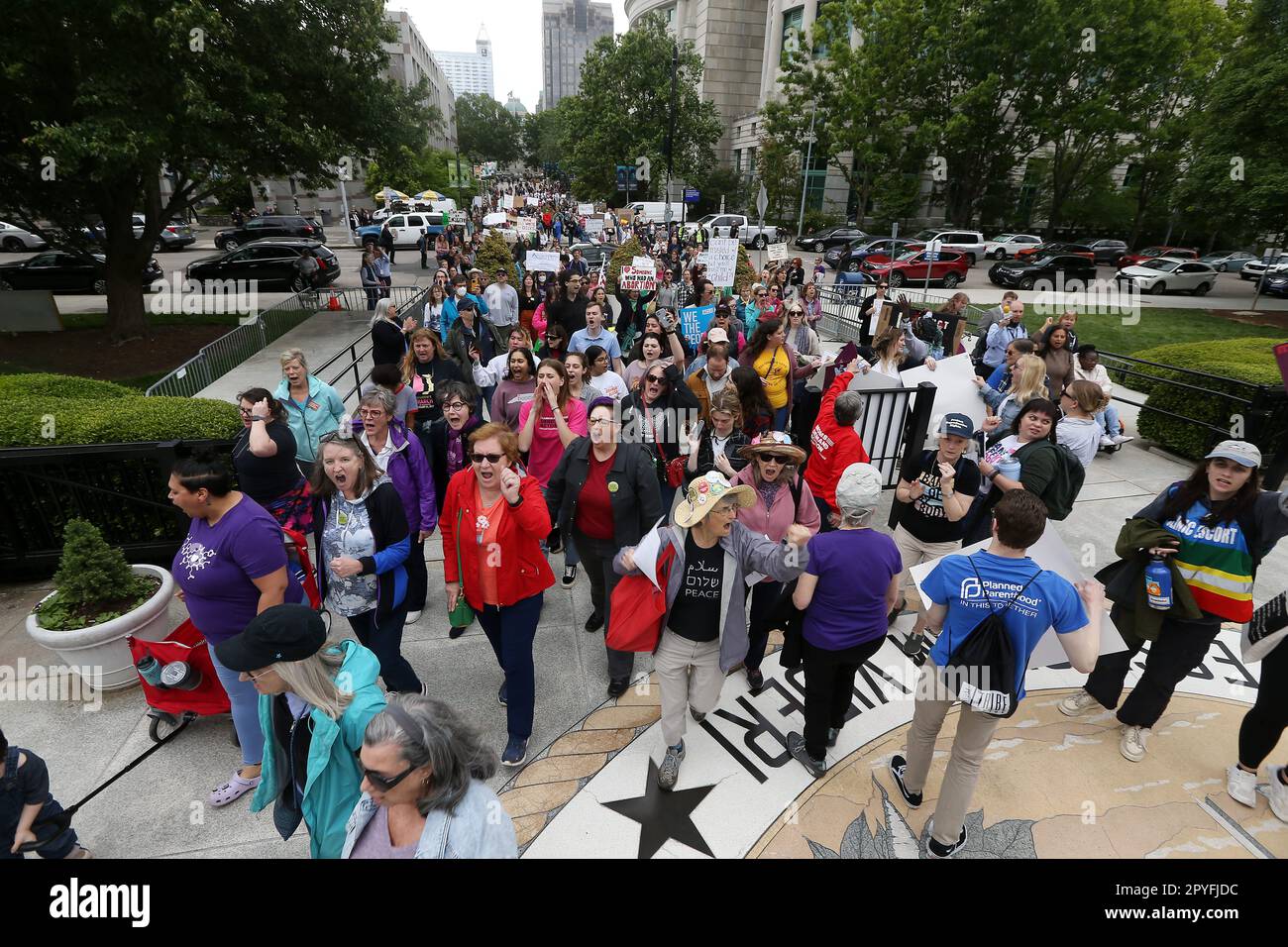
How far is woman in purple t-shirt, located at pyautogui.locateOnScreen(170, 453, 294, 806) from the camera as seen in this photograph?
2959mm

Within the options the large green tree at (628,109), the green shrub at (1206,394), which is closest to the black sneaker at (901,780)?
the green shrub at (1206,394)

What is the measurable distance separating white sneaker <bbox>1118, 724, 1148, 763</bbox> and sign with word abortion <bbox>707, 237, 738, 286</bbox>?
9099 millimetres

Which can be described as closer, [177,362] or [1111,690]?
[1111,690]

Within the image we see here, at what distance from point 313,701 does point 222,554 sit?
1.21 meters

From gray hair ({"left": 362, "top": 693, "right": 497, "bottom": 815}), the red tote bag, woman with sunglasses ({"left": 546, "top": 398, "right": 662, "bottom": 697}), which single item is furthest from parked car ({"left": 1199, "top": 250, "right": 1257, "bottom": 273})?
gray hair ({"left": 362, "top": 693, "right": 497, "bottom": 815})

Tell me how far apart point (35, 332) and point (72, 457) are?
14.4 m

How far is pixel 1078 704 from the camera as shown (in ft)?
14.0

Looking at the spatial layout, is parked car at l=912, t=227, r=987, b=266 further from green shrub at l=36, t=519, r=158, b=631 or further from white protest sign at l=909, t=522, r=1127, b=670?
green shrub at l=36, t=519, r=158, b=631

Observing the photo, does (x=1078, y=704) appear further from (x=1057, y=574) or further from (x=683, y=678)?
(x=683, y=678)

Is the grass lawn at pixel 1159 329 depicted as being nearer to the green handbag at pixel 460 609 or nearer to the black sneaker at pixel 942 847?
the black sneaker at pixel 942 847

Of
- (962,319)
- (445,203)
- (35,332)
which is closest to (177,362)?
(35,332)

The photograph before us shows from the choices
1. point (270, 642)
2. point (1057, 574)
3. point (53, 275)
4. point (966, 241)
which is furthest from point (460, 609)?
point (966, 241)
